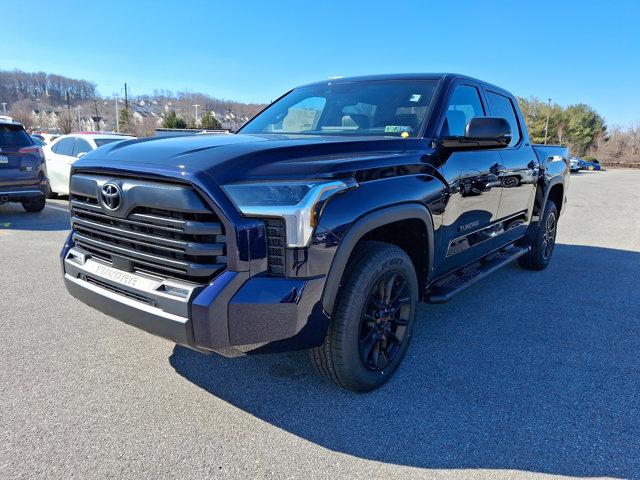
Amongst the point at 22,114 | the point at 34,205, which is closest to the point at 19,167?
the point at 34,205

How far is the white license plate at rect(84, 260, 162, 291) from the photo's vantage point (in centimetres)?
235

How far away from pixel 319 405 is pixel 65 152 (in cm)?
953

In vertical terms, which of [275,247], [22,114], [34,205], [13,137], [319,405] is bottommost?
[319,405]

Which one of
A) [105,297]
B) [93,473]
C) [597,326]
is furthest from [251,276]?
[597,326]

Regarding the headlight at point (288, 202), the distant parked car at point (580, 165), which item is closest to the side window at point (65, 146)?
the headlight at point (288, 202)

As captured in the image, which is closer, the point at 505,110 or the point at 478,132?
the point at 478,132

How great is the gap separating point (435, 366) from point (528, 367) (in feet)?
2.08

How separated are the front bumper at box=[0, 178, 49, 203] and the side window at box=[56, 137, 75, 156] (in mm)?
1773

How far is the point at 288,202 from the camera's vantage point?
2.18 meters

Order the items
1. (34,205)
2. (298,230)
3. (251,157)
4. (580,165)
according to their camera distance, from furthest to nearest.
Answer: (580,165), (34,205), (251,157), (298,230)

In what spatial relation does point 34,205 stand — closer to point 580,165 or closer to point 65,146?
point 65,146

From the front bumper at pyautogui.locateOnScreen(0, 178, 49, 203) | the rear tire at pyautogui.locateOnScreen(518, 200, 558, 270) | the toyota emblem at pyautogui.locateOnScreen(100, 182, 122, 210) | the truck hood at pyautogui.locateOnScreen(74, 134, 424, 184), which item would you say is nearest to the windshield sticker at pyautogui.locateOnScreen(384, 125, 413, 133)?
the truck hood at pyautogui.locateOnScreen(74, 134, 424, 184)

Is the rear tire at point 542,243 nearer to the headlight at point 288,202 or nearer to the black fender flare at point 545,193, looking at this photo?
the black fender flare at point 545,193

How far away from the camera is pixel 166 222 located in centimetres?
225
